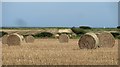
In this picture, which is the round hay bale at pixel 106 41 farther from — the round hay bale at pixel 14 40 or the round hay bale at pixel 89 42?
the round hay bale at pixel 14 40

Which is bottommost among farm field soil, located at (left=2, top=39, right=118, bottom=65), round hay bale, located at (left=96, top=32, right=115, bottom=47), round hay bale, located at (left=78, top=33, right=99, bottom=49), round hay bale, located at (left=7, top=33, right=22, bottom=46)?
round hay bale, located at (left=7, top=33, right=22, bottom=46)

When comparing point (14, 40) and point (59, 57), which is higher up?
point (59, 57)

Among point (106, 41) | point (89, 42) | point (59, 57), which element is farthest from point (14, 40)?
point (59, 57)

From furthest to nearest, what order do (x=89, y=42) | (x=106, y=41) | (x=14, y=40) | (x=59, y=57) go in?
(x=14, y=40) < (x=106, y=41) < (x=89, y=42) < (x=59, y=57)

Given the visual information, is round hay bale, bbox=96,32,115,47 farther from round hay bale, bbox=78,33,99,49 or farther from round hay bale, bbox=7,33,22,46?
round hay bale, bbox=7,33,22,46

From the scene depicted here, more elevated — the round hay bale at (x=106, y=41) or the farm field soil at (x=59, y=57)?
the farm field soil at (x=59, y=57)

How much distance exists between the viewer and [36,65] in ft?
41.9

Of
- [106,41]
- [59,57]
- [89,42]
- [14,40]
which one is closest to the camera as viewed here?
[59,57]

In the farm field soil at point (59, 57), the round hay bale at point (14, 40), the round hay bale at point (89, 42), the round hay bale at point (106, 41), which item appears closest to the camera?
the farm field soil at point (59, 57)

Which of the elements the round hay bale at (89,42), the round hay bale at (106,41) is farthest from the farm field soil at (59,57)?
the round hay bale at (106,41)

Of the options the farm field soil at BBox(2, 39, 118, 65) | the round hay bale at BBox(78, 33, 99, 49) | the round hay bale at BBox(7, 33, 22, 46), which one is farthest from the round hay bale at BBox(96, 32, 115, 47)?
the round hay bale at BBox(7, 33, 22, 46)

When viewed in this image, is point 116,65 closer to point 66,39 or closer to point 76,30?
point 66,39

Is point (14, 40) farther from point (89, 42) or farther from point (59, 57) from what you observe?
point (59, 57)

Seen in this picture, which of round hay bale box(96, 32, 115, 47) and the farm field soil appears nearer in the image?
the farm field soil
